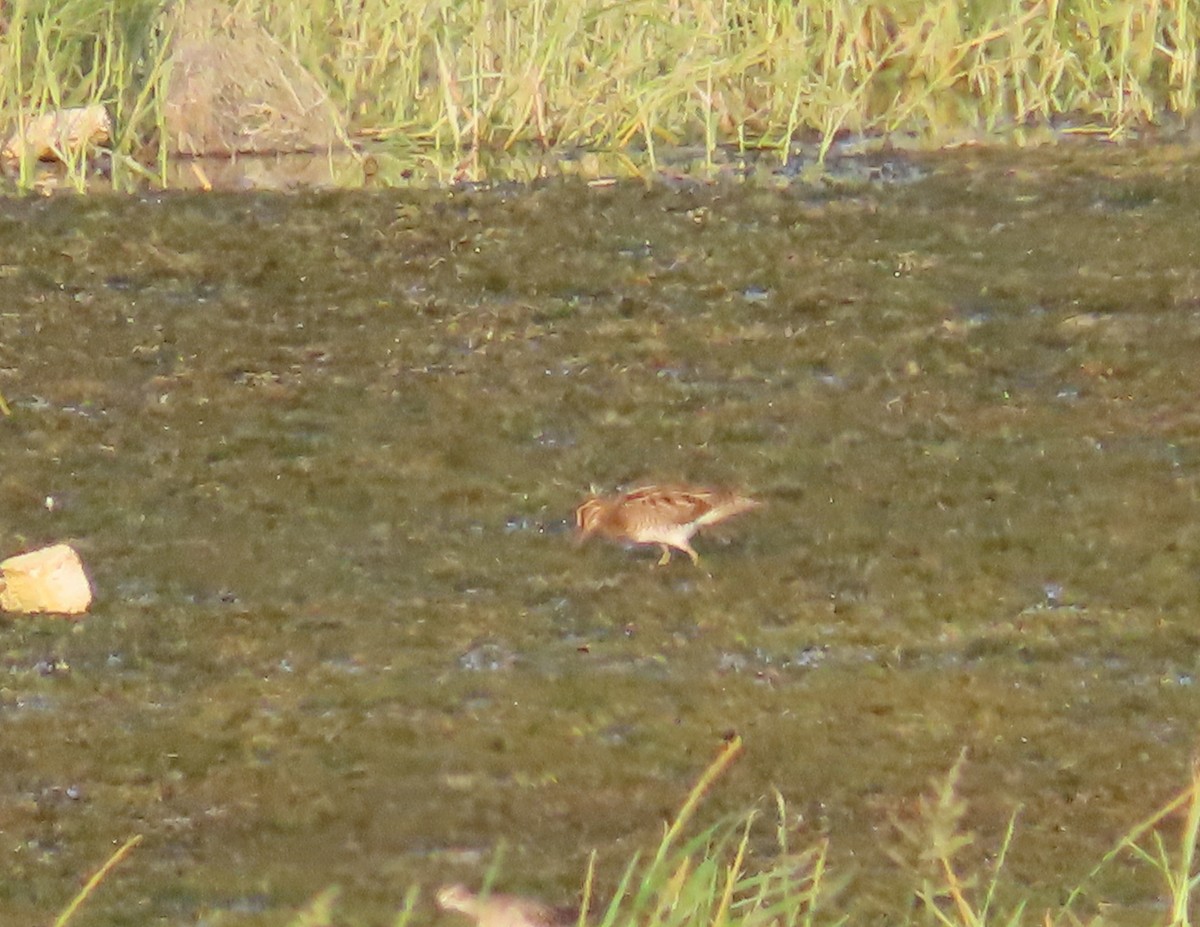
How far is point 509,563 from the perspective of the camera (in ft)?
9.43

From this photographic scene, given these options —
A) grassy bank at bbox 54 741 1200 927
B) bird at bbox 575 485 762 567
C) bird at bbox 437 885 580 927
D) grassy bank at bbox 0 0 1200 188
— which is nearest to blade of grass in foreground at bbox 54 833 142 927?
grassy bank at bbox 54 741 1200 927

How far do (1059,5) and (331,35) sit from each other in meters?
1.83

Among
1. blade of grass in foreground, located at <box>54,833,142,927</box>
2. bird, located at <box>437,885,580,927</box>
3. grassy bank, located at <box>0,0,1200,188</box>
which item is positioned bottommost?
bird, located at <box>437,885,580,927</box>

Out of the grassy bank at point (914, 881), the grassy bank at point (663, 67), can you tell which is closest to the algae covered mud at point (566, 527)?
the grassy bank at point (914, 881)

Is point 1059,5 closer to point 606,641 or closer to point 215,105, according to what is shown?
point 215,105

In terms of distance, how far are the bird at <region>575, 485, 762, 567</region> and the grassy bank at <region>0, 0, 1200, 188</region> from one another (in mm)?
1811

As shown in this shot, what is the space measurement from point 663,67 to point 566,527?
211cm

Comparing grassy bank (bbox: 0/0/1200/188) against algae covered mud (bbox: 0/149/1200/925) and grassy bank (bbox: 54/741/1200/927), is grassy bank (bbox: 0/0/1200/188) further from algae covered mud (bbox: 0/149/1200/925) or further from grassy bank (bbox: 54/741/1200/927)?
grassy bank (bbox: 54/741/1200/927)

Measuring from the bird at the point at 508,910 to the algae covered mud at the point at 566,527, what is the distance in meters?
0.05

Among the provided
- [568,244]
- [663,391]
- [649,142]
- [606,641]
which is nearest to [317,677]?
[606,641]

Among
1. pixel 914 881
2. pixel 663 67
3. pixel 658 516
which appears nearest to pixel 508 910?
pixel 914 881

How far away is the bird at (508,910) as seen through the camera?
1.97 m

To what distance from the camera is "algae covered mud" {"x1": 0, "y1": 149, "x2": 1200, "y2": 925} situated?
2.25 m

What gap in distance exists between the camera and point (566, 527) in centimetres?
297
